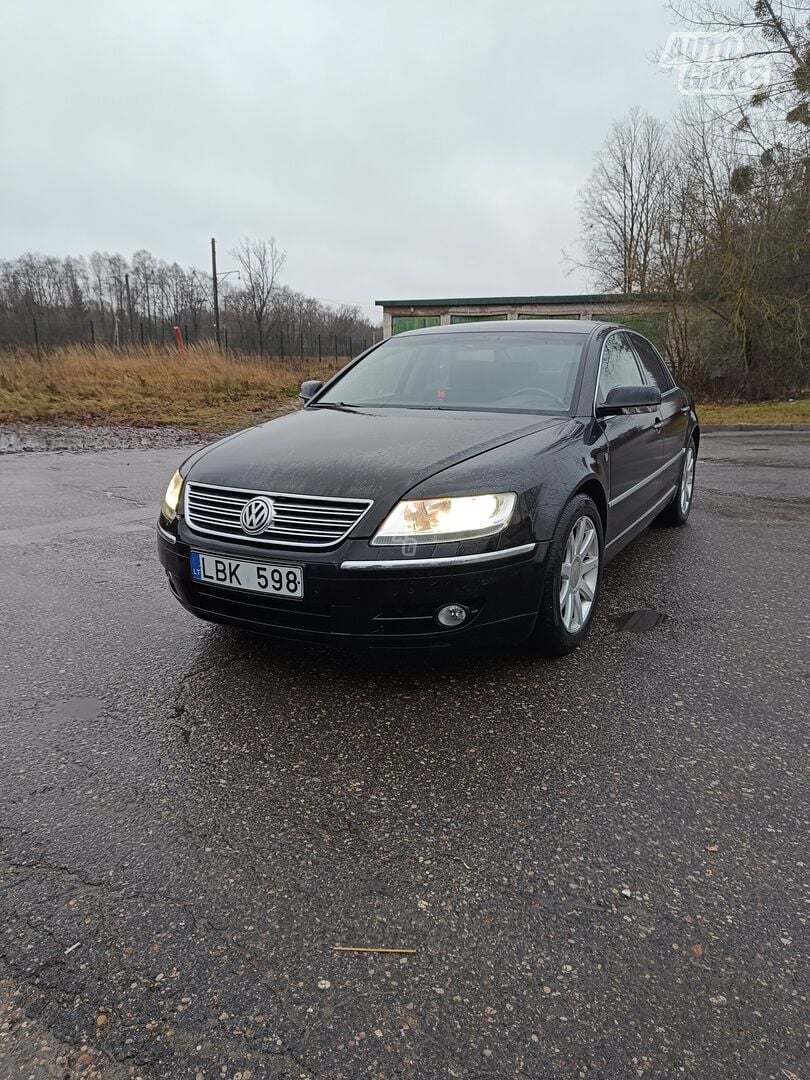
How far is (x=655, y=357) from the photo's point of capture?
5.48 metres

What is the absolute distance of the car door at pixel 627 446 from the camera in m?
3.73

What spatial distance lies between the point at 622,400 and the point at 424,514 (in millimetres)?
1594

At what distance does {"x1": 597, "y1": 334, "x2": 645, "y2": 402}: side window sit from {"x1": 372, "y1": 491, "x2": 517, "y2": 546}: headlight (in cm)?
141

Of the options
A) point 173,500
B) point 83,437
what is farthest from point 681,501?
point 83,437

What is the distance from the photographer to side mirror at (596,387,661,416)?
3606mm

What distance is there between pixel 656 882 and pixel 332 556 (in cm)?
145

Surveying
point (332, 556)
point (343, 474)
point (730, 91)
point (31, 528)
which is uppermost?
point (730, 91)

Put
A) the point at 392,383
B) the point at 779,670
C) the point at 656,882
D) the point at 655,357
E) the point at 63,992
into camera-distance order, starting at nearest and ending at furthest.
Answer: the point at 63,992, the point at 656,882, the point at 779,670, the point at 392,383, the point at 655,357

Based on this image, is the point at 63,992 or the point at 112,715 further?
the point at 112,715

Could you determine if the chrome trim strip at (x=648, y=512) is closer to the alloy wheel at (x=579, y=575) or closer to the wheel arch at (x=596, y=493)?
the wheel arch at (x=596, y=493)

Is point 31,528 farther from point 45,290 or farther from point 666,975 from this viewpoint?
point 45,290

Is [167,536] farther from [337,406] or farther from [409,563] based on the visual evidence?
[337,406]

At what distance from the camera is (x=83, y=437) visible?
12367mm

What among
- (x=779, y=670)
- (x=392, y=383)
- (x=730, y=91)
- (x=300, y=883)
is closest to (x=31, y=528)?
(x=392, y=383)
